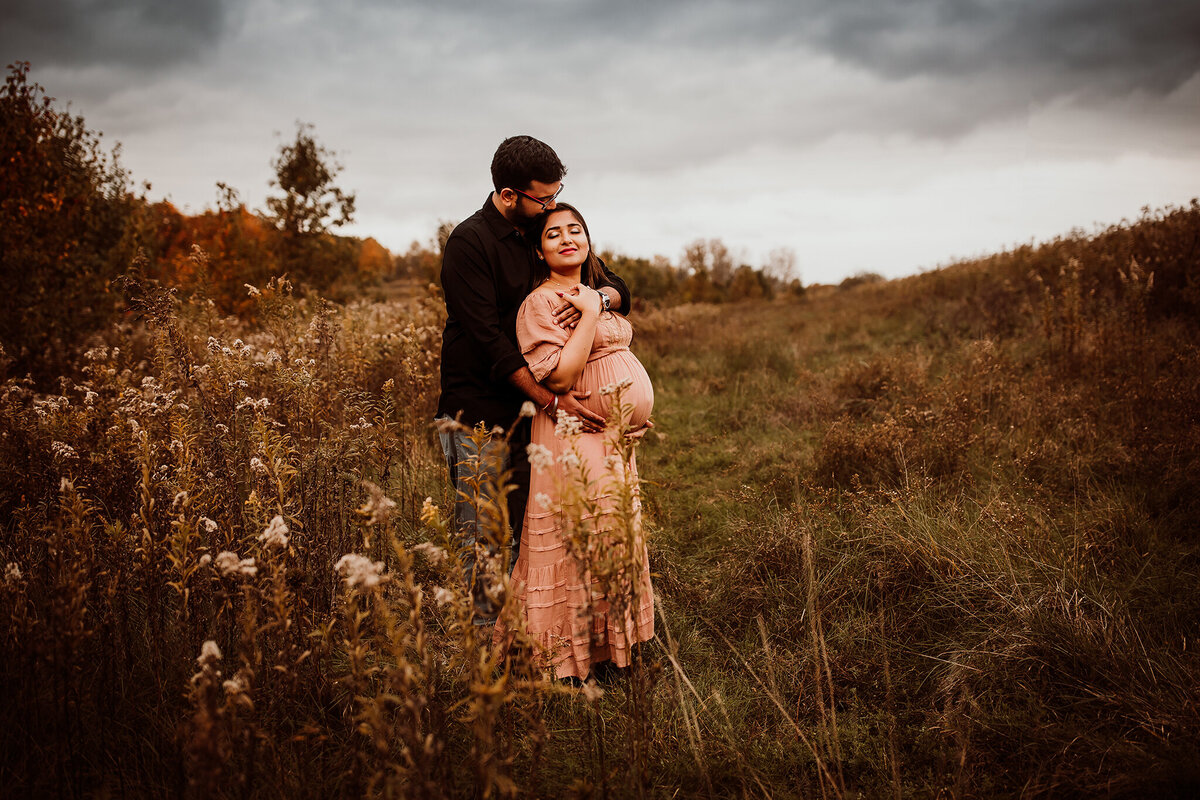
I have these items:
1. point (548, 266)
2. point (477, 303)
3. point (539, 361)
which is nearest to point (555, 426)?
point (539, 361)

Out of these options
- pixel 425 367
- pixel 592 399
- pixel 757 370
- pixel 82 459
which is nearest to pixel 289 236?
pixel 425 367

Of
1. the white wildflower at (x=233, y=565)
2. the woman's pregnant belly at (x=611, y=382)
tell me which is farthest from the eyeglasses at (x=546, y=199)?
the white wildflower at (x=233, y=565)

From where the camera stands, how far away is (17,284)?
25.4ft

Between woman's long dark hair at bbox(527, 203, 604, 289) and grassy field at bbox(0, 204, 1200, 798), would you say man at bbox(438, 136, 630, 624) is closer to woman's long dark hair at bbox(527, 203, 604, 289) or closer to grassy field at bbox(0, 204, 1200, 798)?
woman's long dark hair at bbox(527, 203, 604, 289)

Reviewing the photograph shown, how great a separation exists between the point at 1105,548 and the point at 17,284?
38.5 feet

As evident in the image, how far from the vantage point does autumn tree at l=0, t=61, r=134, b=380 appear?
7641mm

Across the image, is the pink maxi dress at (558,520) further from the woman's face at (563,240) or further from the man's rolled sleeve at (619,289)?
the man's rolled sleeve at (619,289)

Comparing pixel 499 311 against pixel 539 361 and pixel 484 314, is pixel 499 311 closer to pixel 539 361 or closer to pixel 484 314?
pixel 484 314

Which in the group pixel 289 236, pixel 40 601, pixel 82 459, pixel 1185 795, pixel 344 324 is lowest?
pixel 1185 795

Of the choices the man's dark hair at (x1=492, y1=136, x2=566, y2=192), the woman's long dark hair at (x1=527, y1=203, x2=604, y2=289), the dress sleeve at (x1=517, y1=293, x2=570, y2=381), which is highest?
the man's dark hair at (x1=492, y1=136, x2=566, y2=192)

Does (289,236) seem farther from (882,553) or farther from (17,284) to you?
(882,553)

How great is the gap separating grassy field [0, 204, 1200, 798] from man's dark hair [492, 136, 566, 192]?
1634 mm

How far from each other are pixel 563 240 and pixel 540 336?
1.66 ft

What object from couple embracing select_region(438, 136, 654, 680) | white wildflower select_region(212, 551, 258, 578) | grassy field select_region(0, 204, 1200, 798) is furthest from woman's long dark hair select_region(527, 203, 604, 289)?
white wildflower select_region(212, 551, 258, 578)
